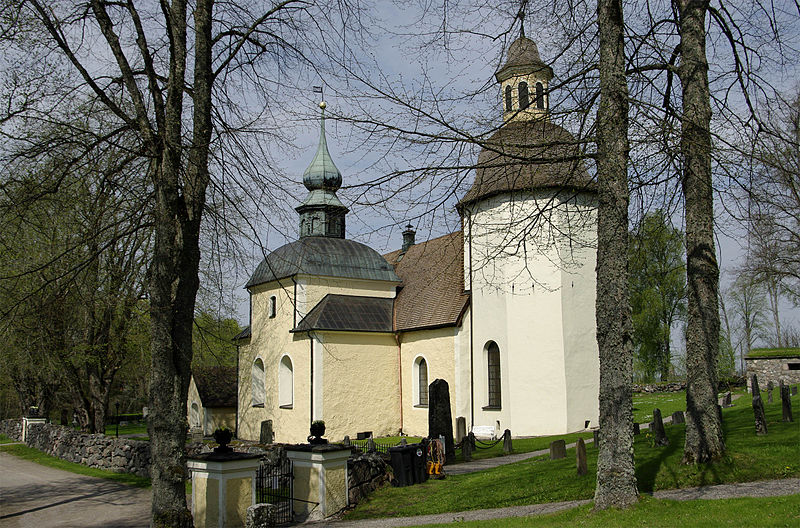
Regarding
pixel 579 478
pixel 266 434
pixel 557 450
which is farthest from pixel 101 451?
pixel 579 478

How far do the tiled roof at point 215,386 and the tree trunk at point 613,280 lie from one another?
1040 inches

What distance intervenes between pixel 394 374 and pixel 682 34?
19.2 metres

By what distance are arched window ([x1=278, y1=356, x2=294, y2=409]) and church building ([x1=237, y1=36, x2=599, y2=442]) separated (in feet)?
0.16

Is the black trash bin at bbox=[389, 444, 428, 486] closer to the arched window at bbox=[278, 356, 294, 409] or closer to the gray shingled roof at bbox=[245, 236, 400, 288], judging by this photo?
the gray shingled roof at bbox=[245, 236, 400, 288]

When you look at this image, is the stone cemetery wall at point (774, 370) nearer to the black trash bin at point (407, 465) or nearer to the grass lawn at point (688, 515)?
the black trash bin at point (407, 465)

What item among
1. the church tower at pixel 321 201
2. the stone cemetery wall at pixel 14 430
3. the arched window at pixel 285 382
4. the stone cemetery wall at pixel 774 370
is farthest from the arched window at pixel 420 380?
the stone cemetery wall at pixel 14 430

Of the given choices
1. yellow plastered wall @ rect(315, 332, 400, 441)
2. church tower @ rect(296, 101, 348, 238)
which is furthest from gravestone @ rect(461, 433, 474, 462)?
church tower @ rect(296, 101, 348, 238)

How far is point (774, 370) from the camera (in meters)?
31.2

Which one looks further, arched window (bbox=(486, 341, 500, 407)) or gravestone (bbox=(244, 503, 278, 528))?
arched window (bbox=(486, 341, 500, 407))

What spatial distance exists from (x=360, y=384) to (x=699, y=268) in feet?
59.0

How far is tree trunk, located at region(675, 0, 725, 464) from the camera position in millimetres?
9906

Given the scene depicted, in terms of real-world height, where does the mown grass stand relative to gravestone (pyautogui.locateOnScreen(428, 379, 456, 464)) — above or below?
below

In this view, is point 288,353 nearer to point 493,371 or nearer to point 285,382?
point 285,382

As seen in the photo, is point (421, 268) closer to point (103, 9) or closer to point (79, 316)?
point (79, 316)
